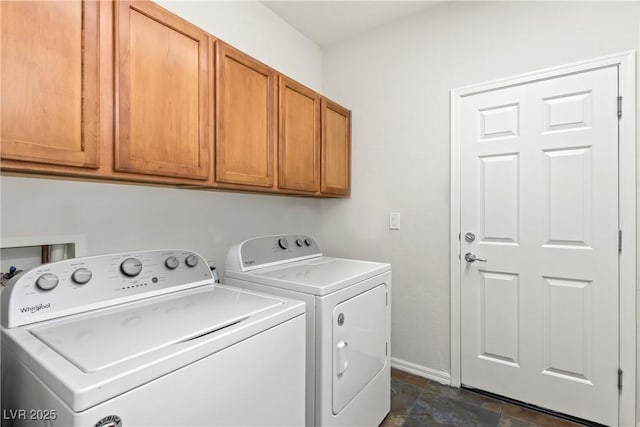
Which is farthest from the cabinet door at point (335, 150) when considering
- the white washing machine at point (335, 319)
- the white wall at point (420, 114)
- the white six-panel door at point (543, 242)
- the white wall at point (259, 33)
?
the white six-panel door at point (543, 242)

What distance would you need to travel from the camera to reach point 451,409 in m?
1.97

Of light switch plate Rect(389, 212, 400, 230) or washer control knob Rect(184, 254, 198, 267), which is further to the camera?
light switch plate Rect(389, 212, 400, 230)

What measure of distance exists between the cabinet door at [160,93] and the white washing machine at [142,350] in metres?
0.40

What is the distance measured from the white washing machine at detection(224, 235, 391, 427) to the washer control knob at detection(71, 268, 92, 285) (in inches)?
27.6

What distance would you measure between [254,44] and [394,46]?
41.6 inches

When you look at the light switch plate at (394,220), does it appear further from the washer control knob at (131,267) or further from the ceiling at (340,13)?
the washer control knob at (131,267)

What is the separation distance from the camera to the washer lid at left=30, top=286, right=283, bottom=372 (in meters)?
0.82

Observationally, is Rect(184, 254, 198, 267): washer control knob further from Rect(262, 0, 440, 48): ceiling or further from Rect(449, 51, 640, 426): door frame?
Rect(449, 51, 640, 426): door frame

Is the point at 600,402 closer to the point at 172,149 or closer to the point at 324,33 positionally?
the point at 172,149

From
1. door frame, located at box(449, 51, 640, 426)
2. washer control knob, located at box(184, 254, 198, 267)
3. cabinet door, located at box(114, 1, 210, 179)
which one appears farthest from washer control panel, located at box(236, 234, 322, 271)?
door frame, located at box(449, 51, 640, 426)

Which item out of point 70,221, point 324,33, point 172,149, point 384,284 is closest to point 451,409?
point 384,284

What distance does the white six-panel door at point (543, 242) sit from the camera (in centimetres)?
177

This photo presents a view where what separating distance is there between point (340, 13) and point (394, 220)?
159 centimetres

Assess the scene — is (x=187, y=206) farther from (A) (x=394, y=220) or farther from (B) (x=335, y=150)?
(A) (x=394, y=220)
